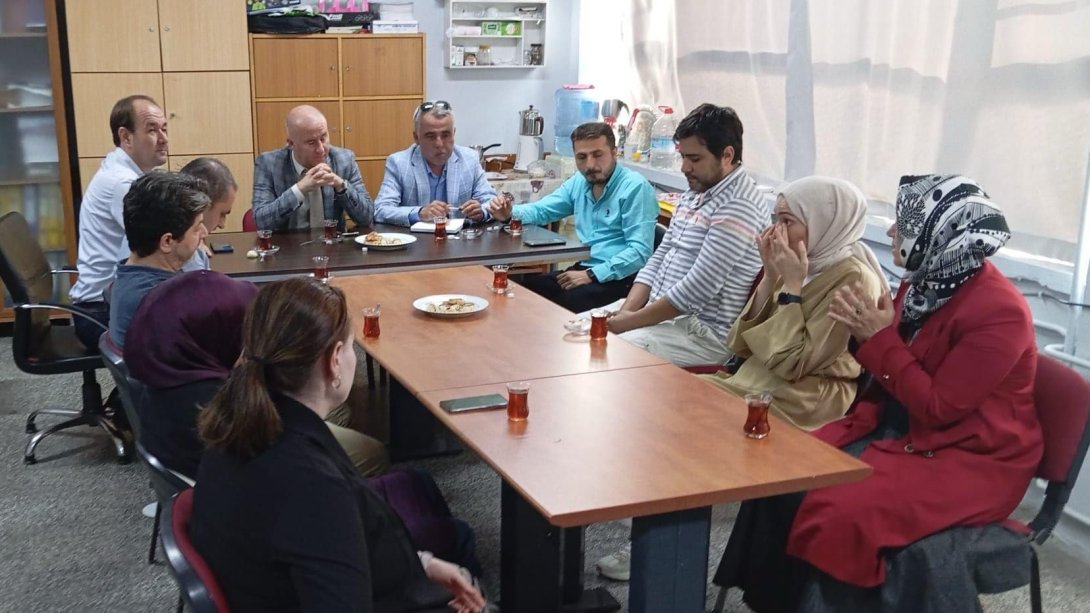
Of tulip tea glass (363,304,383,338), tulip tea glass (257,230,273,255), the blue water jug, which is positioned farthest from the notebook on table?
the blue water jug

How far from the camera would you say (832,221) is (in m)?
2.69

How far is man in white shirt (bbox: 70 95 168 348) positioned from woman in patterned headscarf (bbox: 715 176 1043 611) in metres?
2.55

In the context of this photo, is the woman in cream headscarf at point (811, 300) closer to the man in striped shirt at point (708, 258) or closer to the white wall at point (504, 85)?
the man in striped shirt at point (708, 258)

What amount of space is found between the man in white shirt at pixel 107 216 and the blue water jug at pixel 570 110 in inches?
113

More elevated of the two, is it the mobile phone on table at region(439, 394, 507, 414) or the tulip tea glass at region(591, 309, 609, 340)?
the tulip tea glass at region(591, 309, 609, 340)

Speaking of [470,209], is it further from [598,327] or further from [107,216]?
[598,327]

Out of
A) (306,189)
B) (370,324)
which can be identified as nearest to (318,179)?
(306,189)

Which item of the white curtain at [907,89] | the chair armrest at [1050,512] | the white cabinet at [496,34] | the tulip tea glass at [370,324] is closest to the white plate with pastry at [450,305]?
the tulip tea glass at [370,324]

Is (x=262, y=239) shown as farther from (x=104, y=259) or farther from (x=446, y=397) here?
(x=446, y=397)

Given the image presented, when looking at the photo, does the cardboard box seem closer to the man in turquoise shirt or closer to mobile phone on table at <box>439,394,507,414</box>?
the man in turquoise shirt

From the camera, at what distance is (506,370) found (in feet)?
8.20

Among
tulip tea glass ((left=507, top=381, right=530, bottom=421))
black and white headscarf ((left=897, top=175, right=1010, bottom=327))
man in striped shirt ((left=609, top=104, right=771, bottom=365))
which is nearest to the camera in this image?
tulip tea glass ((left=507, top=381, right=530, bottom=421))

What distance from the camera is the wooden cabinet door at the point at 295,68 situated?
5.47 m

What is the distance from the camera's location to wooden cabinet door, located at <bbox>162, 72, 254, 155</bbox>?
5.34 m
